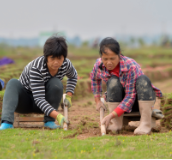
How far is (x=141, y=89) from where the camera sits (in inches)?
138

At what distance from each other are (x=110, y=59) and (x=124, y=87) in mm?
444

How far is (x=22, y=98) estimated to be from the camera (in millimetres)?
3881

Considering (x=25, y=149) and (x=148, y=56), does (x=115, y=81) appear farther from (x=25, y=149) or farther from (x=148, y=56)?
(x=148, y=56)

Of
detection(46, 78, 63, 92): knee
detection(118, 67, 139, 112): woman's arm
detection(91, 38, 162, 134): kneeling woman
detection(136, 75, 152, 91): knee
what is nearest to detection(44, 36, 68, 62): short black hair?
detection(46, 78, 63, 92): knee

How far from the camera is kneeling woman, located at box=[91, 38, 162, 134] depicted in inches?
136

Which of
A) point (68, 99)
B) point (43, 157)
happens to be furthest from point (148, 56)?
point (43, 157)

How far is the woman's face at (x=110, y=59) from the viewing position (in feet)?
11.2

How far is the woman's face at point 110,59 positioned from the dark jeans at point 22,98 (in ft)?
2.43

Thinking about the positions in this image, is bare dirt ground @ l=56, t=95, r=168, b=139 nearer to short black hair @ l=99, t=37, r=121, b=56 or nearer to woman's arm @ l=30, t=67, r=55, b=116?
woman's arm @ l=30, t=67, r=55, b=116

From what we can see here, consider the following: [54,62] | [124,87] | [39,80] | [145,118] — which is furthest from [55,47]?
[145,118]

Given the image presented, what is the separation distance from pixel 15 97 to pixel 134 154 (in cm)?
187

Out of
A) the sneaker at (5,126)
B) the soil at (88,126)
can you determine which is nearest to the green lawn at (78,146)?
the sneaker at (5,126)

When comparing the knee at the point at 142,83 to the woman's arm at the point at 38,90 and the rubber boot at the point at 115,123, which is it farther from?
the woman's arm at the point at 38,90

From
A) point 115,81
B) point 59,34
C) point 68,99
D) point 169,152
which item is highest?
point 59,34
